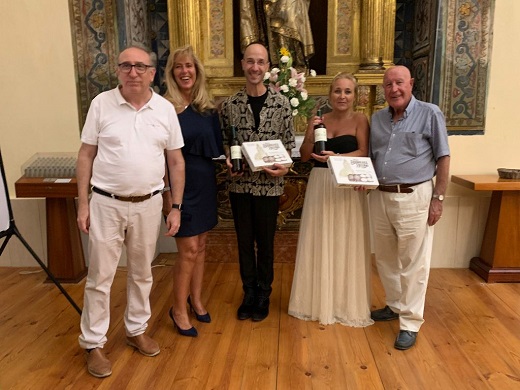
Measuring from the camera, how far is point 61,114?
3789 mm

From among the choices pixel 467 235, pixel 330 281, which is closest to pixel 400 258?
pixel 330 281

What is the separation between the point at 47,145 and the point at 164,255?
4.58 ft

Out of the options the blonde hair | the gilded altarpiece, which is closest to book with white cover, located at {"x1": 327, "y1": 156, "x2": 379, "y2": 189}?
the blonde hair

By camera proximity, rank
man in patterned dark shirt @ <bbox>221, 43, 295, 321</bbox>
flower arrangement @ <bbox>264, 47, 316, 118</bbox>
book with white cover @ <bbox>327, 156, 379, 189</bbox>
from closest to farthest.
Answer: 1. book with white cover @ <bbox>327, 156, 379, 189</bbox>
2. man in patterned dark shirt @ <bbox>221, 43, 295, 321</bbox>
3. flower arrangement @ <bbox>264, 47, 316, 118</bbox>

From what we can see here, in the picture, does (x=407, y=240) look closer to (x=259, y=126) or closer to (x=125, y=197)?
(x=259, y=126)

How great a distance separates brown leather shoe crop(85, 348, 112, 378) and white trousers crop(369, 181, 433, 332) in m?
1.62

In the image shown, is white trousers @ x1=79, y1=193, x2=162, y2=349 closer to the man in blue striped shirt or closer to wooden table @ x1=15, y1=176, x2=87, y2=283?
the man in blue striped shirt

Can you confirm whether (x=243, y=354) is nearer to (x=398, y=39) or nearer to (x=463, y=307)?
(x=463, y=307)

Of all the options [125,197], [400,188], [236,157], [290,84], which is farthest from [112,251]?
[290,84]

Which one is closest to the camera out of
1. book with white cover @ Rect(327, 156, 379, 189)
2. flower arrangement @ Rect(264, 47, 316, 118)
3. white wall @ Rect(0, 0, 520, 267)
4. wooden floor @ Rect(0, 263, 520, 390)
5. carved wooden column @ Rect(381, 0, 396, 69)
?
wooden floor @ Rect(0, 263, 520, 390)

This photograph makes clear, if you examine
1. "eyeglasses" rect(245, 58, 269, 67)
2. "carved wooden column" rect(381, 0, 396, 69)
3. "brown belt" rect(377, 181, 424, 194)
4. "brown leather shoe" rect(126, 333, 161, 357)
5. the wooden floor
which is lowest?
the wooden floor

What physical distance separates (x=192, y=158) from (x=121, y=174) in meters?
0.50

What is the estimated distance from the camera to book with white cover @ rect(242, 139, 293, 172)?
2486 millimetres

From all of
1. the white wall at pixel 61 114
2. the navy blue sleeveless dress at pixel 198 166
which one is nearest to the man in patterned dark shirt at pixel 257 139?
the navy blue sleeveless dress at pixel 198 166
